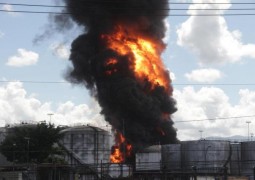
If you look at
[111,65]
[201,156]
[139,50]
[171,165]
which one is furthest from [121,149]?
[139,50]

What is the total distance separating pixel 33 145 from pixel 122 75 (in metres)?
21.7

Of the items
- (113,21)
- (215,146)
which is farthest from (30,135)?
(215,146)

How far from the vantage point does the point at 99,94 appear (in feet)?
297

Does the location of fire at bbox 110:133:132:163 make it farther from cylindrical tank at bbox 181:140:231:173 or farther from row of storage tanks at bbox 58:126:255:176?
cylindrical tank at bbox 181:140:231:173

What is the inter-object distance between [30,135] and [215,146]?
33631mm

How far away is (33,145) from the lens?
8225 centimetres

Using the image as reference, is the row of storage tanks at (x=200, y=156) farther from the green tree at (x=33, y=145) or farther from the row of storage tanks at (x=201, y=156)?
the green tree at (x=33, y=145)

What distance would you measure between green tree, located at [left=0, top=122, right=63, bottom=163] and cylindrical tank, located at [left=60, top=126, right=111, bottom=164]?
17.1 m

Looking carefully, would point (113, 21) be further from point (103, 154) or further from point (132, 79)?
point (103, 154)

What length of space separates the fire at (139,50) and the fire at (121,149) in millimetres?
12400

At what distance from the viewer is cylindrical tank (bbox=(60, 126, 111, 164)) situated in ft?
334

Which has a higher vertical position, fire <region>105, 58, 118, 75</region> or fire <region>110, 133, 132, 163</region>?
fire <region>105, 58, 118, 75</region>

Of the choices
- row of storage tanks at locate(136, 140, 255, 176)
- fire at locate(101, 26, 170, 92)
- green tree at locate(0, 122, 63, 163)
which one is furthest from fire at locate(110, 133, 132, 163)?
fire at locate(101, 26, 170, 92)

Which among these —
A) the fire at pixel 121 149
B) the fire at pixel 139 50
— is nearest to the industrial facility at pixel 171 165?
the fire at pixel 121 149
